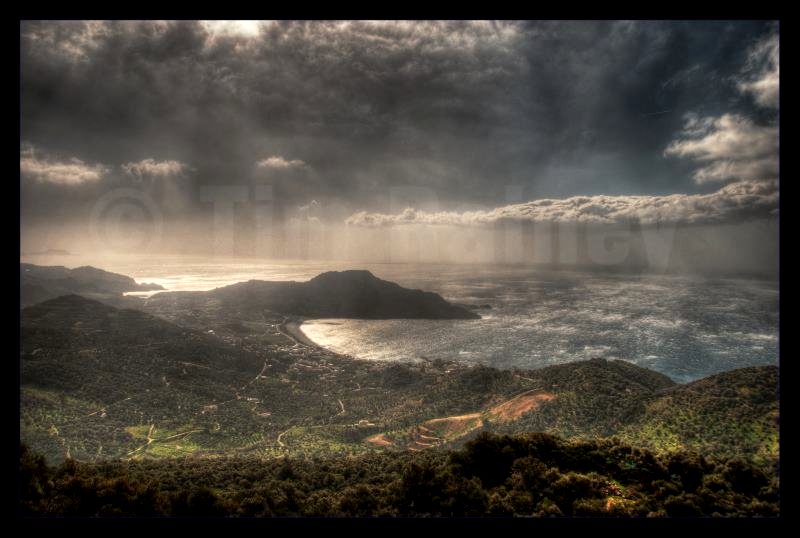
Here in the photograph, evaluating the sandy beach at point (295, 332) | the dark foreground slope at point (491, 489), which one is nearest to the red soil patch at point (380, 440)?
the sandy beach at point (295, 332)

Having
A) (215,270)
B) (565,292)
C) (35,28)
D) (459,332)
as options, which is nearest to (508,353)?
(459,332)

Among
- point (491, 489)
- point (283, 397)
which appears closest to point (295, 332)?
point (283, 397)

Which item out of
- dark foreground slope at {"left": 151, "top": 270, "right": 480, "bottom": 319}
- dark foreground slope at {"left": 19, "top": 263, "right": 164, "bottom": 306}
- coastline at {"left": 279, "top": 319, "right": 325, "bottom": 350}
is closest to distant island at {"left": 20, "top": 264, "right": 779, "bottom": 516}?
dark foreground slope at {"left": 151, "top": 270, "right": 480, "bottom": 319}

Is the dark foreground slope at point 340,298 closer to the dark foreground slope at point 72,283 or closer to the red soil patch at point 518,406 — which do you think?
the dark foreground slope at point 72,283
